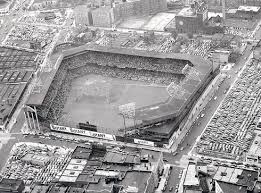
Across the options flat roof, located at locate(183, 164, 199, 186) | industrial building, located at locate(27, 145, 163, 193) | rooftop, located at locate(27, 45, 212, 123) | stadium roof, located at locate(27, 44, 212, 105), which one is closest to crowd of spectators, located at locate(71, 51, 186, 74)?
rooftop, located at locate(27, 45, 212, 123)

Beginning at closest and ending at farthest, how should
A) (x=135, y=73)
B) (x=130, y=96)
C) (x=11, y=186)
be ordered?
(x=11, y=186), (x=130, y=96), (x=135, y=73)

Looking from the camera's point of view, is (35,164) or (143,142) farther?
(143,142)

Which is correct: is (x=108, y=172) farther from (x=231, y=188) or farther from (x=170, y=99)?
(x=170, y=99)

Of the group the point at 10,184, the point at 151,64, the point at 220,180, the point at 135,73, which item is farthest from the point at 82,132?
the point at 220,180

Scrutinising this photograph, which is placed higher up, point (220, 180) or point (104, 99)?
point (220, 180)

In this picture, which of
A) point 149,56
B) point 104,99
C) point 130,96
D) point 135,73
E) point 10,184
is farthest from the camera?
point 135,73

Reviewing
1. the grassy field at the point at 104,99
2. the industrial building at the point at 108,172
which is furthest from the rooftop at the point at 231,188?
the grassy field at the point at 104,99

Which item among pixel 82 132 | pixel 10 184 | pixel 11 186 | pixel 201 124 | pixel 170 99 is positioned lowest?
pixel 201 124

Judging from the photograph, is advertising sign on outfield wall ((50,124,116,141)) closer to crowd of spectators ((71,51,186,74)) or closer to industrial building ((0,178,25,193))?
→ industrial building ((0,178,25,193))
